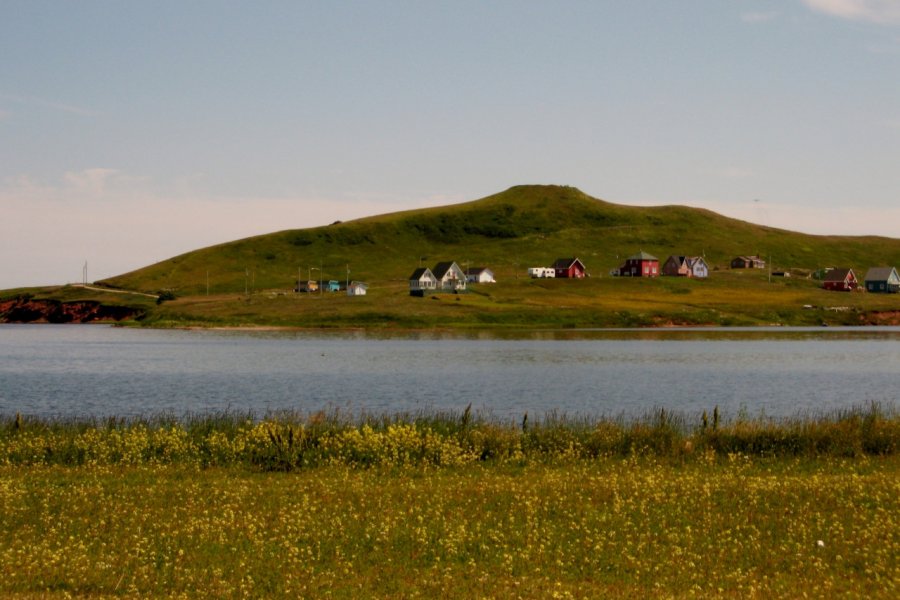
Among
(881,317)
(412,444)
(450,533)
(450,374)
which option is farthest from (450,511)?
(881,317)

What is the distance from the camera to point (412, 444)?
33344mm

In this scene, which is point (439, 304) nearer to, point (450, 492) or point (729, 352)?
point (729, 352)

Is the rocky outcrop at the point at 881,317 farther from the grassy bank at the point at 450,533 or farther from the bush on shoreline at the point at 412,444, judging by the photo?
the grassy bank at the point at 450,533

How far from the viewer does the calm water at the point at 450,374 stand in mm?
61906

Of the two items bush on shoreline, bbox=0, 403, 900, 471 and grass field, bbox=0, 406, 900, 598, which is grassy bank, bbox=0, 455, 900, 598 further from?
bush on shoreline, bbox=0, 403, 900, 471

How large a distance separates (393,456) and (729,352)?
3552 inches

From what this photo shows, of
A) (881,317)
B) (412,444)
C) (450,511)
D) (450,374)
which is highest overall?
(412,444)

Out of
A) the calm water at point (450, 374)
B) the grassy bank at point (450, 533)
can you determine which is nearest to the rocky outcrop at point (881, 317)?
the calm water at point (450, 374)

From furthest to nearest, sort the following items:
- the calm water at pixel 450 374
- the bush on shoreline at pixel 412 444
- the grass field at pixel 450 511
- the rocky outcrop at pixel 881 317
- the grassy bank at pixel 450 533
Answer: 1. the rocky outcrop at pixel 881 317
2. the calm water at pixel 450 374
3. the bush on shoreline at pixel 412 444
4. the grass field at pixel 450 511
5. the grassy bank at pixel 450 533

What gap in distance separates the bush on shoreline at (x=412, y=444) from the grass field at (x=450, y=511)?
9 cm

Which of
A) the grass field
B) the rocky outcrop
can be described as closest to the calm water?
the grass field

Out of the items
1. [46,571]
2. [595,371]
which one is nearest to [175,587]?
[46,571]

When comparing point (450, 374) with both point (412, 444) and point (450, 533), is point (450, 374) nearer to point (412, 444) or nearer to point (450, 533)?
point (412, 444)

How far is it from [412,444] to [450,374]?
5120 cm
